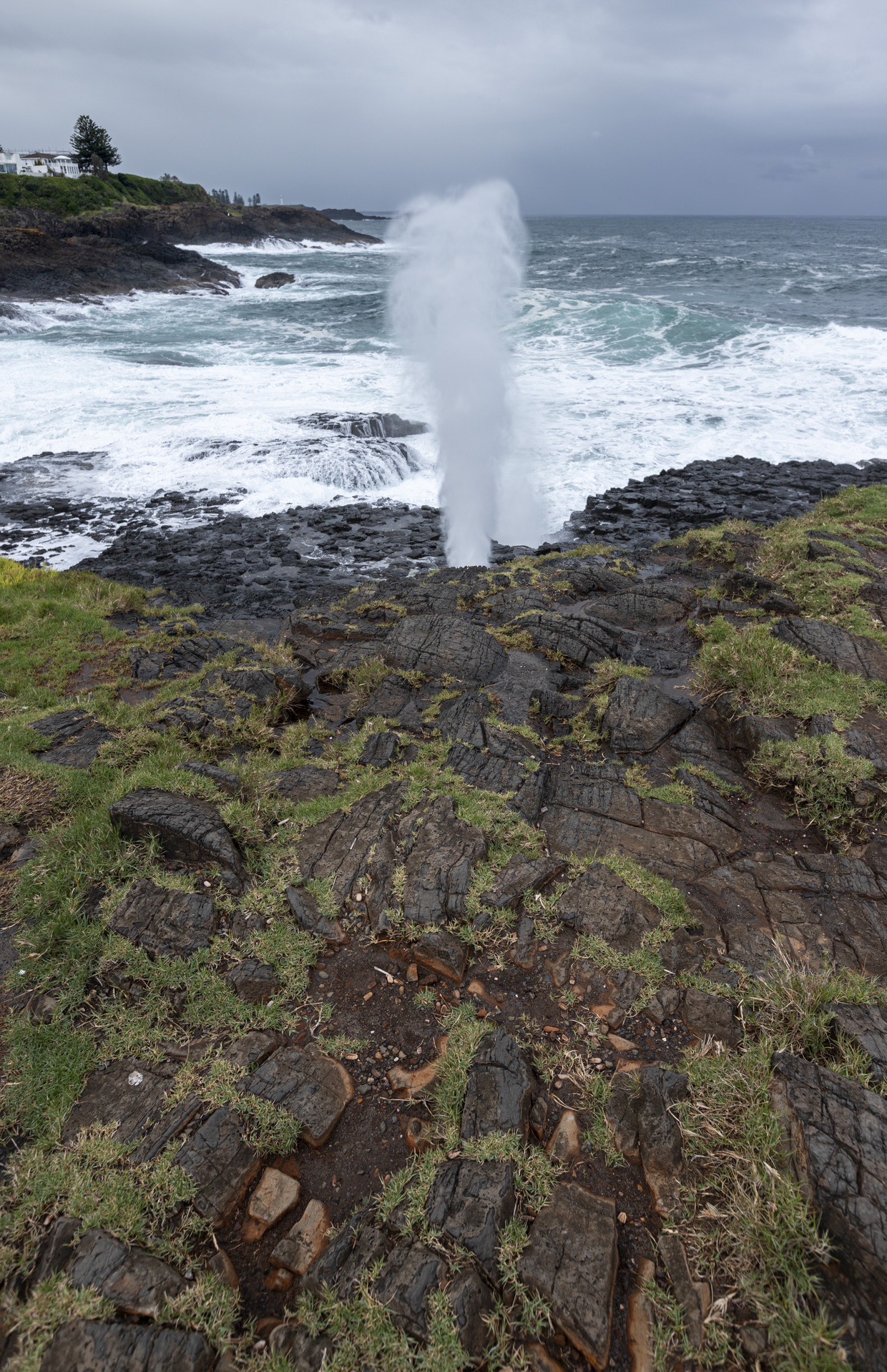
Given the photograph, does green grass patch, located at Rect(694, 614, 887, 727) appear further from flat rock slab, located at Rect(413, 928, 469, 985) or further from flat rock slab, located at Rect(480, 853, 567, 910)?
flat rock slab, located at Rect(413, 928, 469, 985)

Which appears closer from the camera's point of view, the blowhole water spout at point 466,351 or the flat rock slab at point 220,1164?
the flat rock slab at point 220,1164

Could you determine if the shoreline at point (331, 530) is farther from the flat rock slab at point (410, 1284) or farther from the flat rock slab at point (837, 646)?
the flat rock slab at point (410, 1284)

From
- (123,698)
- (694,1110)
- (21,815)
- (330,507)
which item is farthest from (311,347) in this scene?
(694,1110)

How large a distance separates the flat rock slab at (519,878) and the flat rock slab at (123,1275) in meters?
2.72

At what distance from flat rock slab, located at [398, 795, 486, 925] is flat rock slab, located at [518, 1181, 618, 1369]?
1.91 m

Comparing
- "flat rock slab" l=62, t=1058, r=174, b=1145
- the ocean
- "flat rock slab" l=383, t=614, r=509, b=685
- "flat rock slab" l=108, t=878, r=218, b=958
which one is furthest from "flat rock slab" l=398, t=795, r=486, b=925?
the ocean

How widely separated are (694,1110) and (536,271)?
67819 mm

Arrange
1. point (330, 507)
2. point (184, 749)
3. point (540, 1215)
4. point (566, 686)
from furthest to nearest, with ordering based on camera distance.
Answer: point (330, 507) → point (566, 686) → point (184, 749) → point (540, 1215)

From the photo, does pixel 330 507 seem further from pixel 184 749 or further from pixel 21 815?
pixel 21 815

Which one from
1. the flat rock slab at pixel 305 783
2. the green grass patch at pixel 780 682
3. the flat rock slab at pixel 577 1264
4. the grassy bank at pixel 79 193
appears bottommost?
the flat rock slab at pixel 577 1264

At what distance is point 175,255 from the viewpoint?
56031 millimetres

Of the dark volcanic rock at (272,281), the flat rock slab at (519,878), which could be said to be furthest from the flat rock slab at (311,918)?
the dark volcanic rock at (272,281)

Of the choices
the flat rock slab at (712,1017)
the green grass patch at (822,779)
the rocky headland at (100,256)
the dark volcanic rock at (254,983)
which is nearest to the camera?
the flat rock slab at (712,1017)

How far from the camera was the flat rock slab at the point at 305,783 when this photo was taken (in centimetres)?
630
